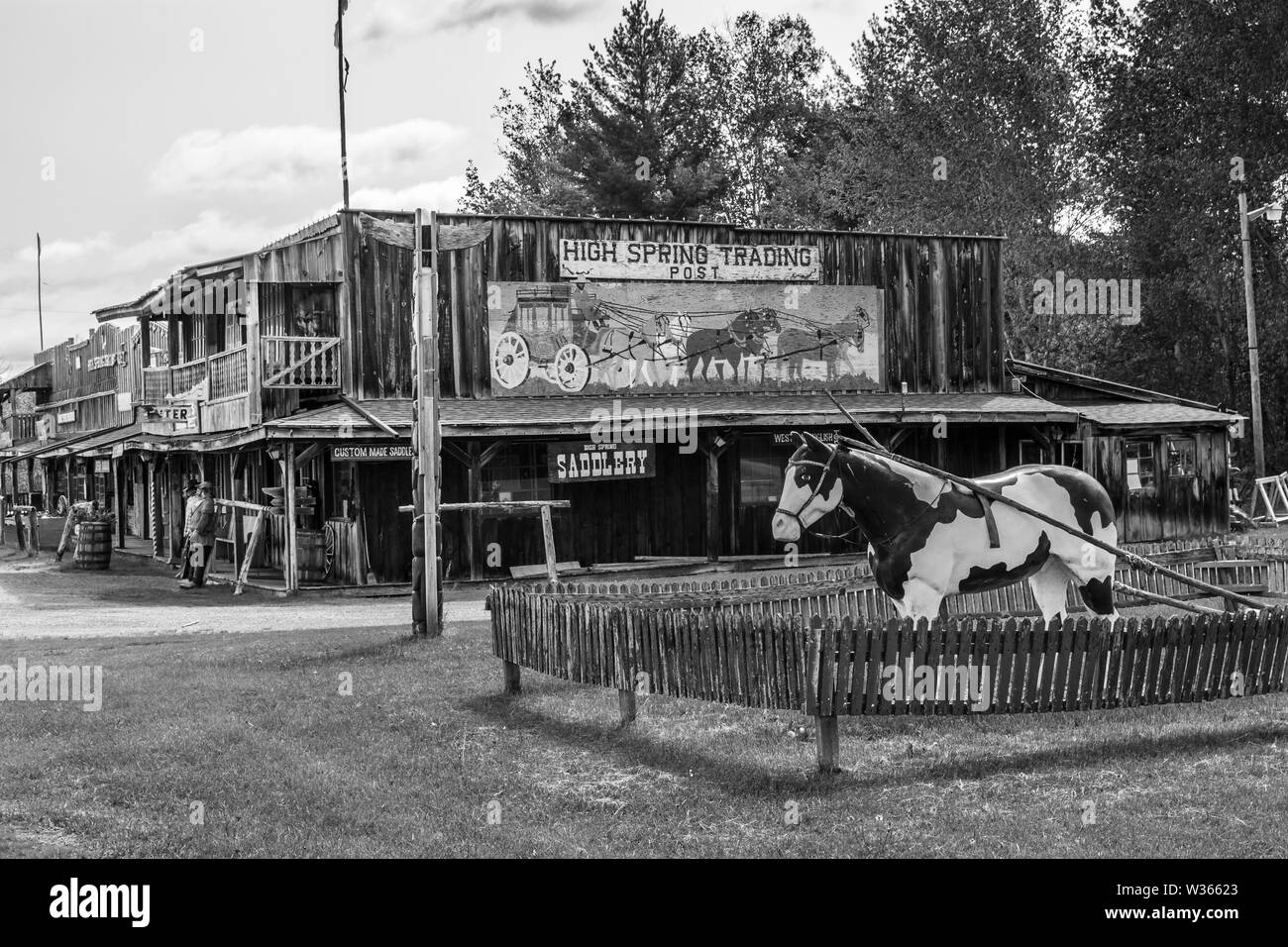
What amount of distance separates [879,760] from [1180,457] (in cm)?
2429

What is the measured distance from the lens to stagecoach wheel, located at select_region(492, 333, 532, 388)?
27953 millimetres

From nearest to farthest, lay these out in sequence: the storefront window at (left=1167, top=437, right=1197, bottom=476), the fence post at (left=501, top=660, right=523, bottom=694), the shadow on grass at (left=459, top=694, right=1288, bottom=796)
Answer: the shadow on grass at (left=459, top=694, right=1288, bottom=796)
the fence post at (left=501, top=660, right=523, bottom=694)
the storefront window at (left=1167, top=437, right=1197, bottom=476)

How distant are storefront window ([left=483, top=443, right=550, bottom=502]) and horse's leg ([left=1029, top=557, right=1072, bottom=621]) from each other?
611 inches

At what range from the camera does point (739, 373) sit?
29.8 metres

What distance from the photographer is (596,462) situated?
27.7m

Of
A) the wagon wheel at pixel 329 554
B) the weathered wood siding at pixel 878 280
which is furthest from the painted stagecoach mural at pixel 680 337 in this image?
the wagon wheel at pixel 329 554

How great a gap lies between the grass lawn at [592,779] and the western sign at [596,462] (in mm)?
13985

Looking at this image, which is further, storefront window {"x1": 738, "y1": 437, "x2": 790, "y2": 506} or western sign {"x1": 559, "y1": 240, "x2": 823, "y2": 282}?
storefront window {"x1": 738, "y1": 437, "x2": 790, "y2": 506}

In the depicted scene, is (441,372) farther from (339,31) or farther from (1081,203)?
(1081,203)

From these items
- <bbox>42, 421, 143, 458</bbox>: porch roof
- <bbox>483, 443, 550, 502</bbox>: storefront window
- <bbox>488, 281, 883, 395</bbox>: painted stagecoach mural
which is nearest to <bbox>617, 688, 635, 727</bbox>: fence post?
<bbox>483, 443, 550, 502</bbox>: storefront window

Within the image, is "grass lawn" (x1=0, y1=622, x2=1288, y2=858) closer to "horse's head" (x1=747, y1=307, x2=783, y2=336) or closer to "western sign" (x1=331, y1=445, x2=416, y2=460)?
"western sign" (x1=331, y1=445, x2=416, y2=460)

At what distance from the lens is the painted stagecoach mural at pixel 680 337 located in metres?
28.1

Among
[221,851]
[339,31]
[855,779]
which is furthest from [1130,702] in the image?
[339,31]

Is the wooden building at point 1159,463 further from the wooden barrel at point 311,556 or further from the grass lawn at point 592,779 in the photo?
the grass lawn at point 592,779
